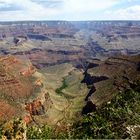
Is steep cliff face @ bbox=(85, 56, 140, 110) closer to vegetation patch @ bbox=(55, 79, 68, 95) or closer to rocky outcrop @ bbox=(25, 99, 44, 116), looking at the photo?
vegetation patch @ bbox=(55, 79, 68, 95)

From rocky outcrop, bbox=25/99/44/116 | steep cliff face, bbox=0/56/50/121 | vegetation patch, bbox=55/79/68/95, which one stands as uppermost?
steep cliff face, bbox=0/56/50/121

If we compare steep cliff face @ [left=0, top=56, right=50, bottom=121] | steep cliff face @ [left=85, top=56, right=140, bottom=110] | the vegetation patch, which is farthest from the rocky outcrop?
the vegetation patch

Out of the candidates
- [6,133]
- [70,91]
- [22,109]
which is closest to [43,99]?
[22,109]

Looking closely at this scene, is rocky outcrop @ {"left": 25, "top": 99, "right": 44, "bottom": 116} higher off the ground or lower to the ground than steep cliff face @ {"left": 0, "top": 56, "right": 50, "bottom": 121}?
lower

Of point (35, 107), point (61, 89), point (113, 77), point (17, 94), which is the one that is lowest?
point (61, 89)

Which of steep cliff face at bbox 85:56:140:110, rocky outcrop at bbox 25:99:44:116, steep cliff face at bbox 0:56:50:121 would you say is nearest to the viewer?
steep cliff face at bbox 0:56:50:121

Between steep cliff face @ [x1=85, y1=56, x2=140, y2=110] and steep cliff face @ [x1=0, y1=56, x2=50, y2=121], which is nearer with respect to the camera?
steep cliff face @ [x1=0, y1=56, x2=50, y2=121]

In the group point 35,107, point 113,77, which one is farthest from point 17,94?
point 113,77

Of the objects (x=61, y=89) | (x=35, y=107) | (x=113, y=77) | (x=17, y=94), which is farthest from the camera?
(x=61, y=89)

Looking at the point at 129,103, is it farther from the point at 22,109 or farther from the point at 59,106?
the point at 59,106

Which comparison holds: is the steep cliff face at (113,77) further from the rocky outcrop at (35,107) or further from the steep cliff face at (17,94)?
the steep cliff face at (17,94)

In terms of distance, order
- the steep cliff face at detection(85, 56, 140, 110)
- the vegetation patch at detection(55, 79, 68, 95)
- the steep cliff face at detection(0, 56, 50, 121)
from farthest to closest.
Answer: the vegetation patch at detection(55, 79, 68, 95)
the steep cliff face at detection(85, 56, 140, 110)
the steep cliff face at detection(0, 56, 50, 121)

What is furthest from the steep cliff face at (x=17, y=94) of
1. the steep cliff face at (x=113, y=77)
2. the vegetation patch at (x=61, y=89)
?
the steep cliff face at (x=113, y=77)

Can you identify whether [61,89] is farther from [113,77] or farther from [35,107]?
[35,107]
